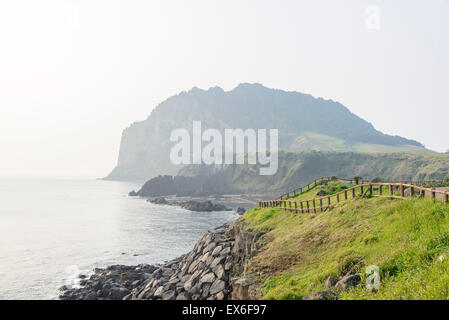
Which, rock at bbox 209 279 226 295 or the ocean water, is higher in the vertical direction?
rock at bbox 209 279 226 295

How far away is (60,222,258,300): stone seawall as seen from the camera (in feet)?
74.0

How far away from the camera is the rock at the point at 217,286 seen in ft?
73.6

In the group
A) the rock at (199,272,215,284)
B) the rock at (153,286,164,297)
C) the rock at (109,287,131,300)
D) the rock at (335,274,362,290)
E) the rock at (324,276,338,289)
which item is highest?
the rock at (335,274,362,290)

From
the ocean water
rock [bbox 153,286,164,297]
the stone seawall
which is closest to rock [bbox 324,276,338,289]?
the stone seawall

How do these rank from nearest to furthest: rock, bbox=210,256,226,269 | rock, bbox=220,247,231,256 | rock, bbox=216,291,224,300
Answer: rock, bbox=216,291,224,300, rock, bbox=210,256,226,269, rock, bbox=220,247,231,256

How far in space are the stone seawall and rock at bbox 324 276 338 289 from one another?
5.55 m

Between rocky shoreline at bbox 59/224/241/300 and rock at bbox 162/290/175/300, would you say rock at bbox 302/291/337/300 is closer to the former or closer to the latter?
rocky shoreline at bbox 59/224/241/300

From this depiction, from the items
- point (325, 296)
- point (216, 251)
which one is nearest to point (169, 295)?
point (216, 251)

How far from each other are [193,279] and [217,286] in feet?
14.8

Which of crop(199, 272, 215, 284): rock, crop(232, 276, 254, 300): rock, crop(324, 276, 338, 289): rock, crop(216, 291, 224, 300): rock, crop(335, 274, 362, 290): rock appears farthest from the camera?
crop(199, 272, 215, 284): rock

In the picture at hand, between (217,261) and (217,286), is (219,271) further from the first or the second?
(217,261)

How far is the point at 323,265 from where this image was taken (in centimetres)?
1609

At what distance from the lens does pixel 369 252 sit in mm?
14234

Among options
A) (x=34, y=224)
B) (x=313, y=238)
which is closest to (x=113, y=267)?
(x=313, y=238)
